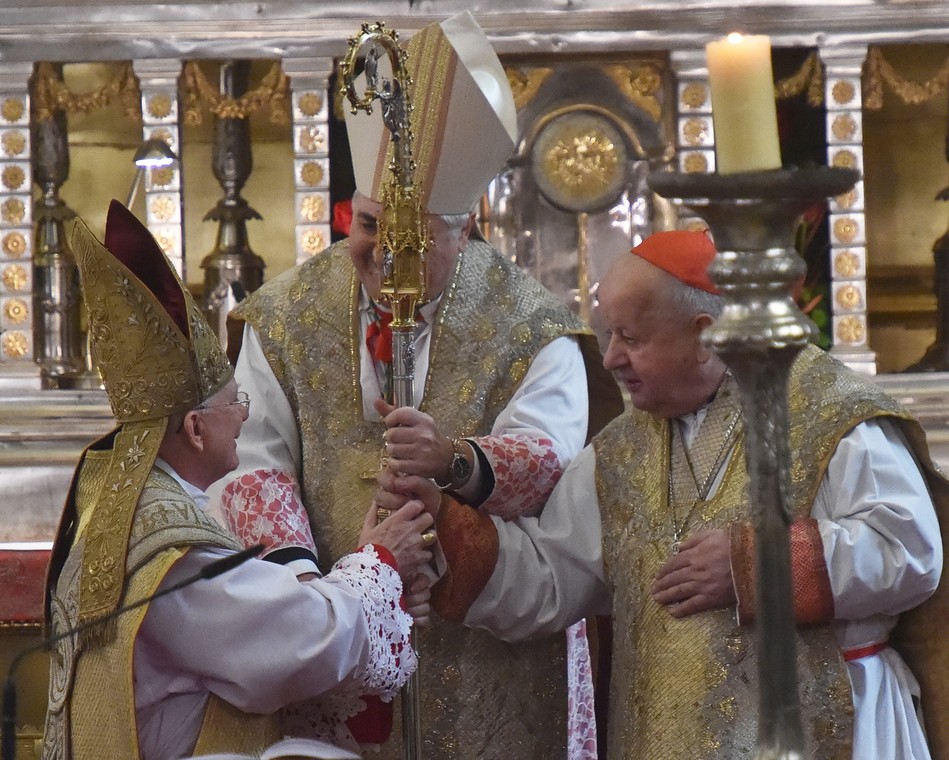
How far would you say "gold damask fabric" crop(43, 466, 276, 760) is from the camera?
2924 millimetres

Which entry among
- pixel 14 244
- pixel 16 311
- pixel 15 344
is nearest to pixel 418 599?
pixel 15 344

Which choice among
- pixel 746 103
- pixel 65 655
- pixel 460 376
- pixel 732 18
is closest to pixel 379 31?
pixel 460 376

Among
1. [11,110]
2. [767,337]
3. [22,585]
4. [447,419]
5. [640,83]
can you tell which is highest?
[640,83]

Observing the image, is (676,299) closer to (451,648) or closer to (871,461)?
(871,461)

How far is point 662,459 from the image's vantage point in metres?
3.72

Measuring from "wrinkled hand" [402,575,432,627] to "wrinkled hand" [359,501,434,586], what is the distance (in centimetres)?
2

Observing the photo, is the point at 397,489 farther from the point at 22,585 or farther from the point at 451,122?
the point at 22,585

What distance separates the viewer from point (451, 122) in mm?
4047

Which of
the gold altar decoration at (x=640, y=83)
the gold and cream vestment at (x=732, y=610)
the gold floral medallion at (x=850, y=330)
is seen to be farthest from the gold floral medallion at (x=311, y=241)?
the gold and cream vestment at (x=732, y=610)

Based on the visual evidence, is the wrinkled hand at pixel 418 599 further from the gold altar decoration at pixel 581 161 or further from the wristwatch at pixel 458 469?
the gold altar decoration at pixel 581 161

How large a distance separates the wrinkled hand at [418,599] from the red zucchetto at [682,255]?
0.87 metres

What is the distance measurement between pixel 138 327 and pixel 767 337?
1729 millimetres

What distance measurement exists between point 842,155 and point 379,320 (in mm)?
4029

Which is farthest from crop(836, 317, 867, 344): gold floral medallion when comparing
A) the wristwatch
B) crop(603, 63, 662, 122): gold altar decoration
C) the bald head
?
the wristwatch
